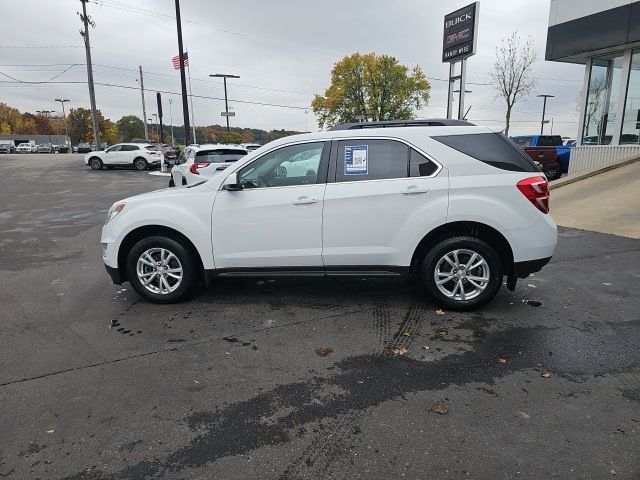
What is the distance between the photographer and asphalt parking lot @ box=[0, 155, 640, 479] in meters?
2.48

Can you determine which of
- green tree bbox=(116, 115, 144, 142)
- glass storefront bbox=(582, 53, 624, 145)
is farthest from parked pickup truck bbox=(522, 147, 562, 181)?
green tree bbox=(116, 115, 144, 142)

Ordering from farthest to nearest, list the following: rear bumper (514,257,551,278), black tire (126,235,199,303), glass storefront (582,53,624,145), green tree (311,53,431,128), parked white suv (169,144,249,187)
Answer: green tree (311,53,431,128), glass storefront (582,53,624,145), parked white suv (169,144,249,187), black tire (126,235,199,303), rear bumper (514,257,551,278)

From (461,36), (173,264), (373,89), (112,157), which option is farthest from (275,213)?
(373,89)

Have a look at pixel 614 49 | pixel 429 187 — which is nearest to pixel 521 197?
pixel 429 187

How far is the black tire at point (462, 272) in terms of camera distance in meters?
4.47

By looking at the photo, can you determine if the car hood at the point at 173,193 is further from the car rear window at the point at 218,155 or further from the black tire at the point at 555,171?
the black tire at the point at 555,171

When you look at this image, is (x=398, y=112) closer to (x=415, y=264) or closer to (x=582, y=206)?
(x=582, y=206)

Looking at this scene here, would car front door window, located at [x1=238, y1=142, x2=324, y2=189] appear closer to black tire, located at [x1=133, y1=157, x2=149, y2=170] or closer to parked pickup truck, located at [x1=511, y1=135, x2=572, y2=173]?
parked pickup truck, located at [x1=511, y1=135, x2=572, y2=173]

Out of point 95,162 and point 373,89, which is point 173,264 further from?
point 373,89

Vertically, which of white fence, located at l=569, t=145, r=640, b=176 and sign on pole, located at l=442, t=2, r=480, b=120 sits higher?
sign on pole, located at l=442, t=2, r=480, b=120

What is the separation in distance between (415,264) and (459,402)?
1.82 metres

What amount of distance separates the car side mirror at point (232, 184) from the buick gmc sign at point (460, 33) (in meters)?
14.6

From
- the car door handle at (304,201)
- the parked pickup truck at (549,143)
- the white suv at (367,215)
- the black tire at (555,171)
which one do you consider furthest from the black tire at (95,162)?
the car door handle at (304,201)

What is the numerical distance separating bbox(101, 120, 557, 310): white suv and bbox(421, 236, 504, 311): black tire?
10 millimetres
